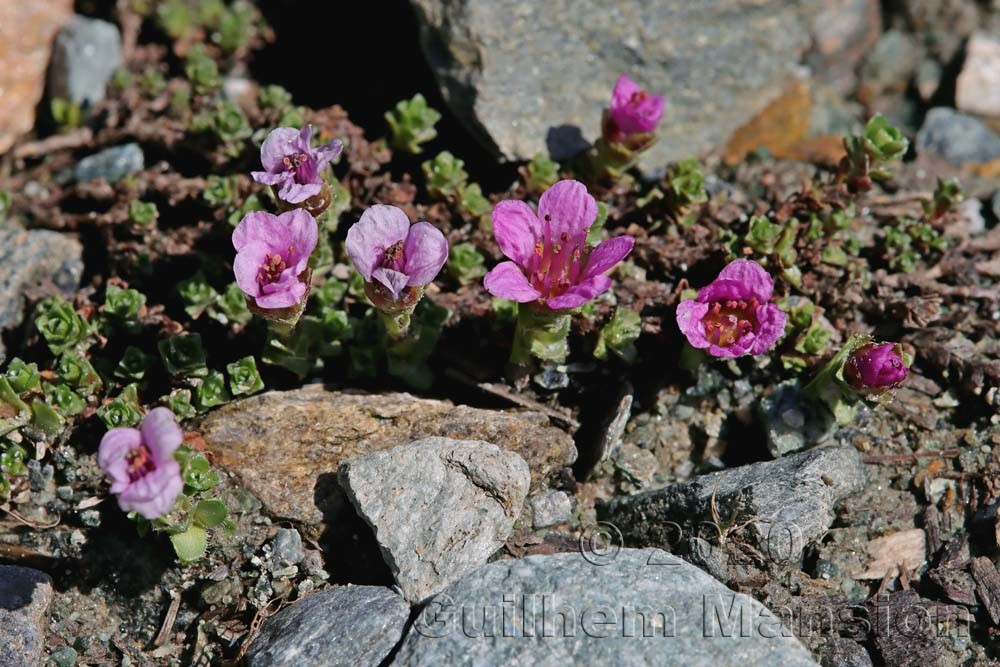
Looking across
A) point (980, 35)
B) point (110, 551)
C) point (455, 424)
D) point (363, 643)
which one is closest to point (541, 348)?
point (455, 424)

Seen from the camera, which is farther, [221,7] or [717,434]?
[221,7]

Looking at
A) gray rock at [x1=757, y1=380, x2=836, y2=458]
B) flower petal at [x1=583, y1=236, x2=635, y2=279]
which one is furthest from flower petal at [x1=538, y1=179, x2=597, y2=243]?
gray rock at [x1=757, y1=380, x2=836, y2=458]

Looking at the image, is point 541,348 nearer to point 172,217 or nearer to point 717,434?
point 717,434

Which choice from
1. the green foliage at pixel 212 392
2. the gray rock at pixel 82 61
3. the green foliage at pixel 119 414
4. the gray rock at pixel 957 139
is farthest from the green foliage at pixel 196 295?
the gray rock at pixel 957 139

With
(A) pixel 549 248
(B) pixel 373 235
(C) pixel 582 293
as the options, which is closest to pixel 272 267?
(B) pixel 373 235

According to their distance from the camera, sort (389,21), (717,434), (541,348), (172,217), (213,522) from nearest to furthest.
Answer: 1. (213,522)
2. (541,348)
3. (717,434)
4. (172,217)
5. (389,21)

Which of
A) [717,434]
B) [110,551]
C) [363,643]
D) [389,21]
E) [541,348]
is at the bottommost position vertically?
[110,551]

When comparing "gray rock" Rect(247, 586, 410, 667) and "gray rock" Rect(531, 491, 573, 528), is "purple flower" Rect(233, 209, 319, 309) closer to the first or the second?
"gray rock" Rect(247, 586, 410, 667)
